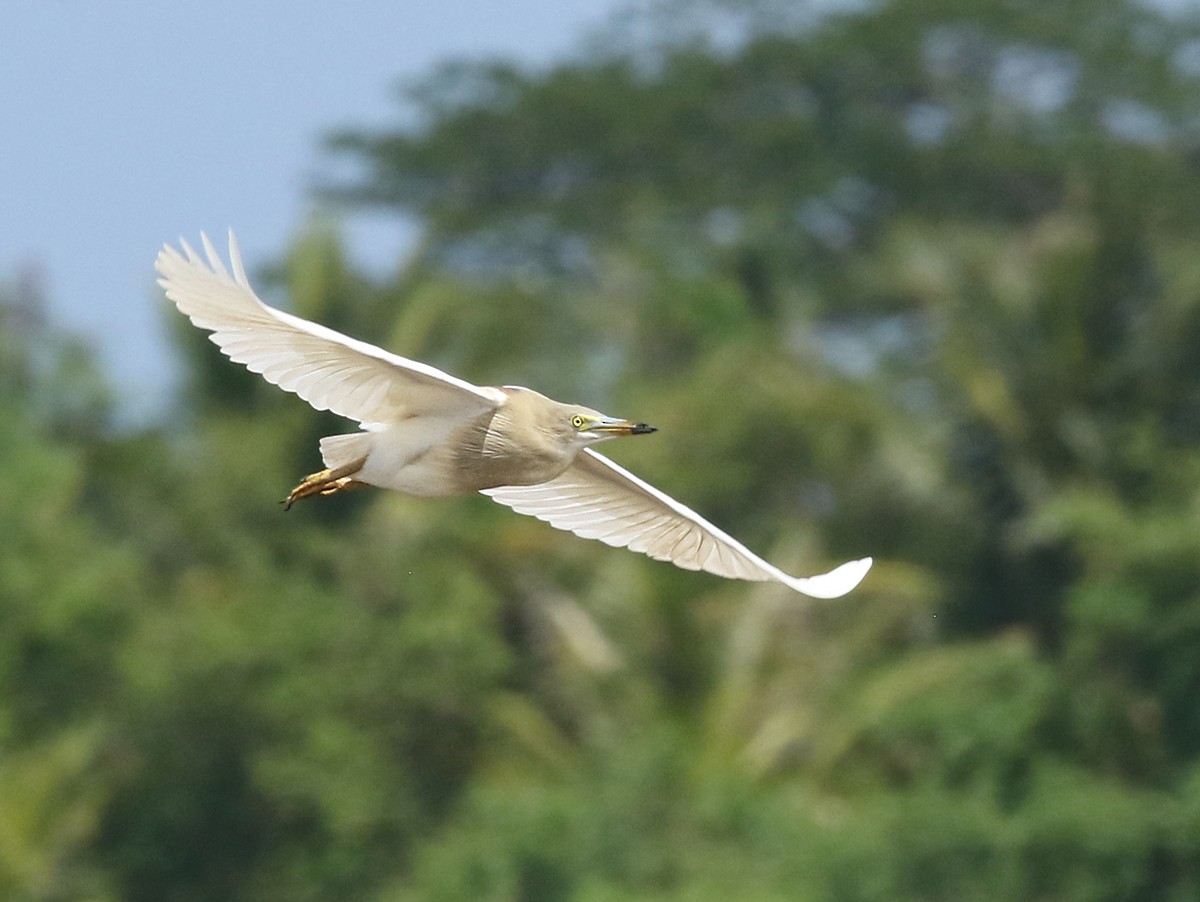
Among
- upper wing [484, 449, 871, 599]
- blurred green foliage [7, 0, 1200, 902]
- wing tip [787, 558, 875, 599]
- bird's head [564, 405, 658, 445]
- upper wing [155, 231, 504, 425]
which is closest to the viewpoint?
upper wing [155, 231, 504, 425]

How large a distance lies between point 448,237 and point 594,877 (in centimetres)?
1859

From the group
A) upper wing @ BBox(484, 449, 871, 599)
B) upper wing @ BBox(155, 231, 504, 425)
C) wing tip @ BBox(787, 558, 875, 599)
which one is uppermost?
upper wing @ BBox(155, 231, 504, 425)

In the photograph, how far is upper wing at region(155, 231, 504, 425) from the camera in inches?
243

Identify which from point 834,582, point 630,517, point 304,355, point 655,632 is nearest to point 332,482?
point 304,355

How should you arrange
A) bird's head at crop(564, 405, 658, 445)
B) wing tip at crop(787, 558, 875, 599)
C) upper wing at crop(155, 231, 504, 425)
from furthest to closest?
1. wing tip at crop(787, 558, 875, 599)
2. bird's head at crop(564, 405, 658, 445)
3. upper wing at crop(155, 231, 504, 425)

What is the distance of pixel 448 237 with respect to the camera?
3338 centimetres

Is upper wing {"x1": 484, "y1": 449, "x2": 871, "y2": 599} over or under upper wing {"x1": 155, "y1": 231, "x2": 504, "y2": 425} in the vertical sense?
under

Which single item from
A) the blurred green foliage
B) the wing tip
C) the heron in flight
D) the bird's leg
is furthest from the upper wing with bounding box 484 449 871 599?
the blurred green foliage

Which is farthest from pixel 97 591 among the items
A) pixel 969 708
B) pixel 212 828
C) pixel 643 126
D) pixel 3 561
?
pixel 643 126

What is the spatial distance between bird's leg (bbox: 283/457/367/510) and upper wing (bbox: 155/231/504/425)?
0.40 feet

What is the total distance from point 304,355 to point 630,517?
1.41 meters

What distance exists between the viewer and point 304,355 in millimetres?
6379

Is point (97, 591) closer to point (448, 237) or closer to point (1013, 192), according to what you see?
point (448, 237)

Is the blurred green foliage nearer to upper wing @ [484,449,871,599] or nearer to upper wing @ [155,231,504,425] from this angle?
upper wing @ [484,449,871,599]
